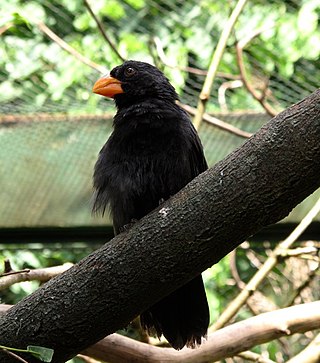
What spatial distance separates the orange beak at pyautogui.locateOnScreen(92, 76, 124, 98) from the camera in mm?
3439

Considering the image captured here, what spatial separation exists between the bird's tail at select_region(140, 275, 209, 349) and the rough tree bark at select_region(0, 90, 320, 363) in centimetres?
55

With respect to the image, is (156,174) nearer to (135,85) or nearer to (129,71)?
(135,85)

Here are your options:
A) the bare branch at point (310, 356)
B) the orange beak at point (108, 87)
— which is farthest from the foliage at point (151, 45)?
the bare branch at point (310, 356)

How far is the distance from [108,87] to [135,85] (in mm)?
128

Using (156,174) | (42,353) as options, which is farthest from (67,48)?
(42,353)

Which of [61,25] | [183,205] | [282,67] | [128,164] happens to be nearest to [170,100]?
[128,164]

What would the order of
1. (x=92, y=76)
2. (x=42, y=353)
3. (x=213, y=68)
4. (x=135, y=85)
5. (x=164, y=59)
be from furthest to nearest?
(x=92, y=76) → (x=164, y=59) → (x=213, y=68) → (x=135, y=85) → (x=42, y=353)

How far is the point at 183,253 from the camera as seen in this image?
2305 millimetres

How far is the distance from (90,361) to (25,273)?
2.42ft

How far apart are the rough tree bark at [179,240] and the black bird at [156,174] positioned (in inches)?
21.0

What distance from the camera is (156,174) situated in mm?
3018

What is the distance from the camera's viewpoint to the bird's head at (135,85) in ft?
11.0

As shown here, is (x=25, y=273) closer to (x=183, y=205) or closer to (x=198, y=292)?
(x=198, y=292)

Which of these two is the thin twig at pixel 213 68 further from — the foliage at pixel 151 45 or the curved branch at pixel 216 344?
the curved branch at pixel 216 344
